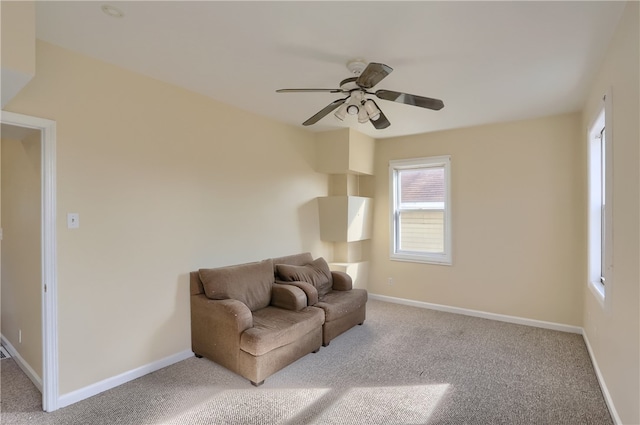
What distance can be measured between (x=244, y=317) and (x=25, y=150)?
7.70 feet

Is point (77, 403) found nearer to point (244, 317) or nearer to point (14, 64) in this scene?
point (244, 317)

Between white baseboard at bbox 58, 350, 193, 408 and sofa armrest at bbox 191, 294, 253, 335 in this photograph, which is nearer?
white baseboard at bbox 58, 350, 193, 408

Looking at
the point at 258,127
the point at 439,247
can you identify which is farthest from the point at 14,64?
the point at 439,247

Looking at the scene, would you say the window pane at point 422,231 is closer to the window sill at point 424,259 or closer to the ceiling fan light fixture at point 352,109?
the window sill at point 424,259

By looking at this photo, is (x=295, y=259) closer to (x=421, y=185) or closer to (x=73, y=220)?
(x=421, y=185)

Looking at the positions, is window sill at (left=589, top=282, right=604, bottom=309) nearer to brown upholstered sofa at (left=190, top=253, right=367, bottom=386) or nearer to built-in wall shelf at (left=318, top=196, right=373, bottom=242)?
brown upholstered sofa at (left=190, top=253, right=367, bottom=386)

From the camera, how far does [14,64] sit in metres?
1.66

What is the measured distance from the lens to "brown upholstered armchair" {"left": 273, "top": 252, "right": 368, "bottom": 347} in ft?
11.7

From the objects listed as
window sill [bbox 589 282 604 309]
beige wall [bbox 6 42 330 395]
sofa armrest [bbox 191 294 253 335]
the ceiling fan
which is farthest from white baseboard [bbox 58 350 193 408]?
window sill [bbox 589 282 604 309]

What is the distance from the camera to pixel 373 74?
2170 mm

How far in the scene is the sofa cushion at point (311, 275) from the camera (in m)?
3.84

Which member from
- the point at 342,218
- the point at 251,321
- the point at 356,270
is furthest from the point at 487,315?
the point at 251,321

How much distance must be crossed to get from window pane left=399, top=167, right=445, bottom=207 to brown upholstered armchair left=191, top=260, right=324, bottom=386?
2.58m

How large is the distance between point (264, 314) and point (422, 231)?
288 centimetres
